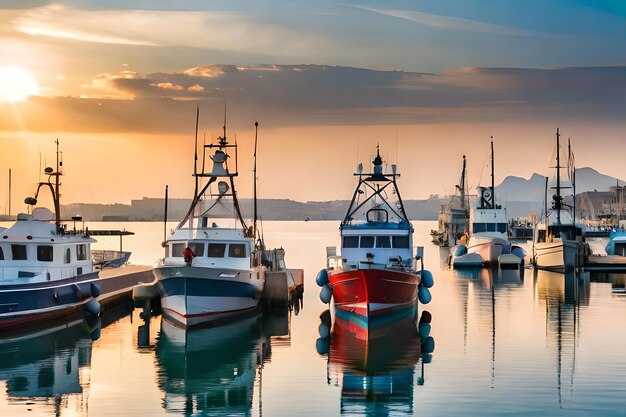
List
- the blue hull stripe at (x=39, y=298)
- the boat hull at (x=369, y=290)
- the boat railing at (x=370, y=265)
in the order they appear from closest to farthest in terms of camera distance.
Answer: the blue hull stripe at (x=39, y=298) < the boat hull at (x=369, y=290) < the boat railing at (x=370, y=265)

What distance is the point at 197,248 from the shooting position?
4409 cm

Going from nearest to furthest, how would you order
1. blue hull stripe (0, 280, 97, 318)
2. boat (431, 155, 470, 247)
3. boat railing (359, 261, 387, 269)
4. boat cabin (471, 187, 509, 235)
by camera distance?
blue hull stripe (0, 280, 97, 318), boat railing (359, 261, 387, 269), boat cabin (471, 187, 509, 235), boat (431, 155, 470, 247)

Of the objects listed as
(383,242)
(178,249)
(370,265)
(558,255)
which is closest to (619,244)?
(558,255)

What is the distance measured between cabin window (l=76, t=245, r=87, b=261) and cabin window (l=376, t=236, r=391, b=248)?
42.0 feet

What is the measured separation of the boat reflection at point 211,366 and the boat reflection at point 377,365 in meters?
2.65

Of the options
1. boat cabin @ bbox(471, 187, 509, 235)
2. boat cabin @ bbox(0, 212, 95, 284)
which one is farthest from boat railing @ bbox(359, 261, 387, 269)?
boat cabin @ bbox(471, 187, 509, 235)

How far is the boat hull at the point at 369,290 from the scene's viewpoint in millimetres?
39406

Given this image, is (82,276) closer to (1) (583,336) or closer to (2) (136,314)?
(2) (136,314)

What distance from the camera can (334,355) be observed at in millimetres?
34812

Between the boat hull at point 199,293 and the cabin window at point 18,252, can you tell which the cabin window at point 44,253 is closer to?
the cabin window at point 18,252

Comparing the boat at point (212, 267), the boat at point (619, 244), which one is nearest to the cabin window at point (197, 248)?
the boat at point (212, 267)

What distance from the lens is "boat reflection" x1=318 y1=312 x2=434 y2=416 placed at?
26.8 meters

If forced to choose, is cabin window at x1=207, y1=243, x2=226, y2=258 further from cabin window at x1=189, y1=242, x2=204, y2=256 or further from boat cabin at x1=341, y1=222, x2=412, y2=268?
boat cabin at x1=341, y1=222, x2=412, y2=268

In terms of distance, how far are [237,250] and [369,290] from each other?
7310 mm
